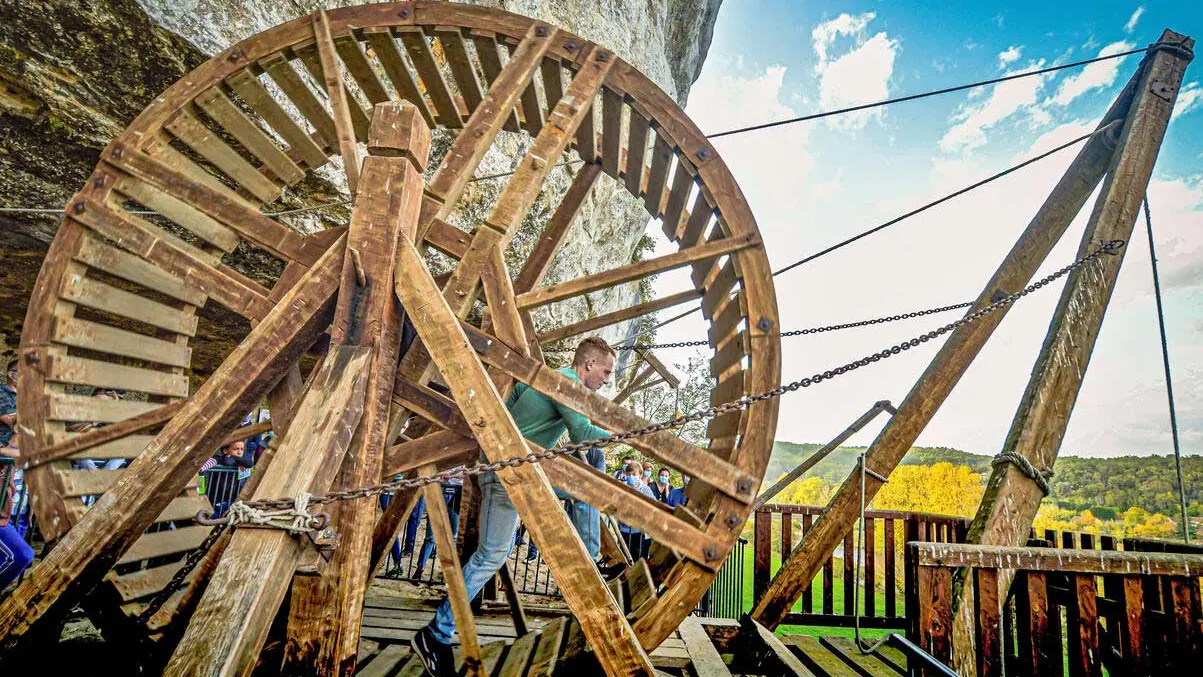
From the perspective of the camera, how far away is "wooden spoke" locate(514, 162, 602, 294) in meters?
3.99

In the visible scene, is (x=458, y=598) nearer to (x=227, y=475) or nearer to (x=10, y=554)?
(x=10, y=554)

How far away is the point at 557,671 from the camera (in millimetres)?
2596

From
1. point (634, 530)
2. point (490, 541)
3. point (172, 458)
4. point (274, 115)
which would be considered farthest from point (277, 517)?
point (634, 530)

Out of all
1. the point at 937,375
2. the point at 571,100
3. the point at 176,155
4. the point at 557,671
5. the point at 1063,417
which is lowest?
the point at 557,671

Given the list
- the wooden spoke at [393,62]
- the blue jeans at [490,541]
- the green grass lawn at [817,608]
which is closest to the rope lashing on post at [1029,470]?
the green grass lawn at [817,608]

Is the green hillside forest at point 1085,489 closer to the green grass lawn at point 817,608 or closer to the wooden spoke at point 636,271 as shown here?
the green grass lawn at point 817,608

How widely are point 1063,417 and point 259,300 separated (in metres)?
4.98

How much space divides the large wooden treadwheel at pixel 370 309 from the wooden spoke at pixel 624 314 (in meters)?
0.04

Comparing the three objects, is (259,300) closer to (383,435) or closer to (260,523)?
(383,435)

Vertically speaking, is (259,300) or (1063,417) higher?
(259,300)

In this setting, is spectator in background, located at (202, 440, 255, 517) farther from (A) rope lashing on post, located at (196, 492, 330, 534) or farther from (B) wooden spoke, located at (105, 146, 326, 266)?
(A) rope lashing on post, located at (196, 492, 330, 534)

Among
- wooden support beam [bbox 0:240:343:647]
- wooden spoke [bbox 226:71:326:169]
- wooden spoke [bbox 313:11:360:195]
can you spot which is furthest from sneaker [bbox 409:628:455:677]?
wooden spoke [bbox 226:71:326:169]

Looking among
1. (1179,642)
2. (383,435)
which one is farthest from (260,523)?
(1179,642)

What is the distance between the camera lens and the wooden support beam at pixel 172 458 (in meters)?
2.26
